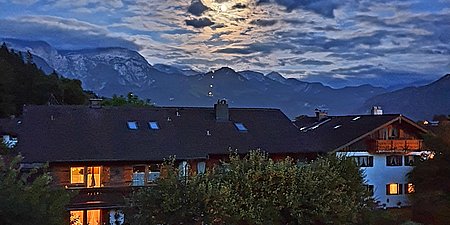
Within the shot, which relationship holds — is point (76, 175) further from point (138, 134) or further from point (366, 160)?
point (366, 160)

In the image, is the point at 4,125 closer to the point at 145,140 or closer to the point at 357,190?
the point at 145,140

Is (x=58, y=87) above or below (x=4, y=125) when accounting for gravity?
above

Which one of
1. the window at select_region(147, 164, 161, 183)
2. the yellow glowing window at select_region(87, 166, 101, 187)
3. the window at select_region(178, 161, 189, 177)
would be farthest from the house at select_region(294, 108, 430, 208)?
the yellow glowing window at select_region(87, 166, 101, 187)

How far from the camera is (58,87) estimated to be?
7106 centimetres

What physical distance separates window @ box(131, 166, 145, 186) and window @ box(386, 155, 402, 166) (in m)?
18.7

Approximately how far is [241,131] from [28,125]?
11967mm

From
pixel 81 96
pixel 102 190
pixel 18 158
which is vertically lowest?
pixel 102 190

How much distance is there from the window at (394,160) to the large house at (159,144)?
69 mm

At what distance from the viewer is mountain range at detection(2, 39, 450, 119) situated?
297ft

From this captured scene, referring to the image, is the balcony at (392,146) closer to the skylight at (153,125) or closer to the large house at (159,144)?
the large house at (159,144)

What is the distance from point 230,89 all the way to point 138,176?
3636 inches

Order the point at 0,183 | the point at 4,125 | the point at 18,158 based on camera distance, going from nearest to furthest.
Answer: the point at 0,183 < the point at 18,158 < the point at 4,125

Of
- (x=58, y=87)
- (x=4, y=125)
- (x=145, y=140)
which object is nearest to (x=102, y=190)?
(x=145, y=140)

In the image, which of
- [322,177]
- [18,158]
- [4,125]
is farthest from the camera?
[4,125]
